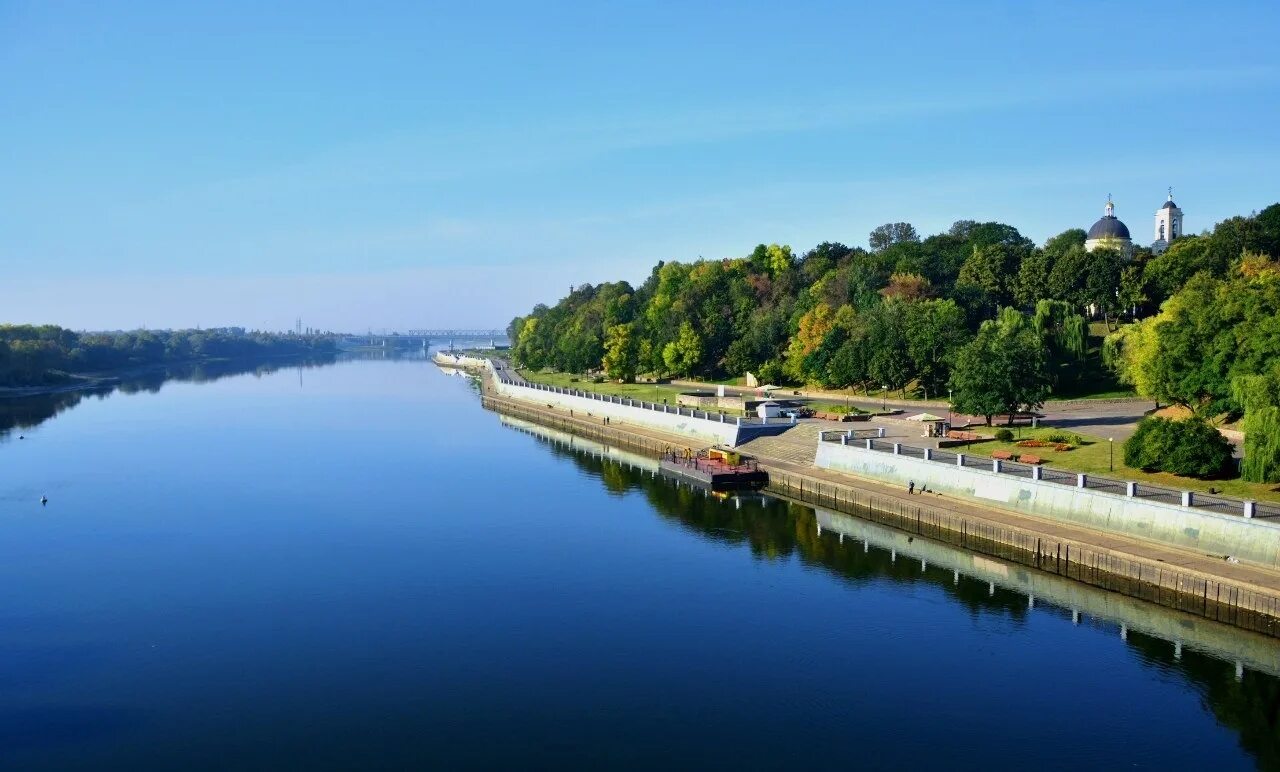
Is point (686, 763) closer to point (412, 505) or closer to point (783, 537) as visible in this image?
point (783, 537)

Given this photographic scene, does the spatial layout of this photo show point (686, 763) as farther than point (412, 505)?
No

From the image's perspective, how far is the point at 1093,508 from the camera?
36.0m

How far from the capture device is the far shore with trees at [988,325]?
4603 centimetres

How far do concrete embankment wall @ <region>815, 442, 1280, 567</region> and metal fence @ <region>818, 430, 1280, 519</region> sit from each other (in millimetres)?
358

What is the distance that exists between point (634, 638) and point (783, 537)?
14618 millimetres

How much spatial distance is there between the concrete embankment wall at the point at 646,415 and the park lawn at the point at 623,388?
363cm

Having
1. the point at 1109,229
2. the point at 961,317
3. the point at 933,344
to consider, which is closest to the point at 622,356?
the point at 961,317

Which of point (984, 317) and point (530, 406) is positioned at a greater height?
point (984, 317)

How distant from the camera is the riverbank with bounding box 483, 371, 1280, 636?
29.3m

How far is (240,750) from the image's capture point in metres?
22.5

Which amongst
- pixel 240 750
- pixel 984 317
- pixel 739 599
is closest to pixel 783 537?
A: pixel 739 599

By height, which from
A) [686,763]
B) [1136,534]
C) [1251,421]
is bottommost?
[686,763]

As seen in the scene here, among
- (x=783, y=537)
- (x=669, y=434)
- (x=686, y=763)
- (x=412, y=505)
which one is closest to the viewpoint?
(x=686, y=763)

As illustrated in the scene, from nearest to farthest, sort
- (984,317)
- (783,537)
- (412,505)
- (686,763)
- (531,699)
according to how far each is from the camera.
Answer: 1. (686,763)
2. (531,699)
3. (783,537)
4. (412,505)
5. (984,317)
